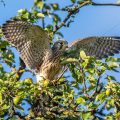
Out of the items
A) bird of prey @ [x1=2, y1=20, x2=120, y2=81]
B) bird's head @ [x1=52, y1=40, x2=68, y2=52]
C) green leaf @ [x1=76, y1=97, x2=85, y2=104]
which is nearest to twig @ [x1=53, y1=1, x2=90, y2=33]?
bird of prey @ [x1=2, y1=20, x2=120, y2=81]

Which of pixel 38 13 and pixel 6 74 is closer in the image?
pixel 6 74

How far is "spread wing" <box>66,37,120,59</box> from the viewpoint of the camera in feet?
29.7

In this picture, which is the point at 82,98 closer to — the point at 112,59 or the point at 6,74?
the point at 112,59

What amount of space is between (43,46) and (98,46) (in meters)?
0.94

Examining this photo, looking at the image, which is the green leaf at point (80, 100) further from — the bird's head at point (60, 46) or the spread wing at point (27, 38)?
the bird's head at point (60, 46)

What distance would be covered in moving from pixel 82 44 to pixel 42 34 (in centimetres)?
72

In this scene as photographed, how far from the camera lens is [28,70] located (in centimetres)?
858

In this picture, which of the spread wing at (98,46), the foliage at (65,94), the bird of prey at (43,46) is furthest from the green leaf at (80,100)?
the spread wing at (98,46)

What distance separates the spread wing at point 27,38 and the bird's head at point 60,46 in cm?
14

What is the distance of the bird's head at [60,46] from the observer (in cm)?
912

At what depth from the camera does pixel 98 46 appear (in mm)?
9328

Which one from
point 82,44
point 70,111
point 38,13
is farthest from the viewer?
point 82,44

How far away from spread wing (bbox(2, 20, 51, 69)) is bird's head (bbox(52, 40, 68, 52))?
0.45 feet

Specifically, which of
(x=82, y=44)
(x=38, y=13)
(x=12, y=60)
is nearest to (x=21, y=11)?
(x=38, y=13)
